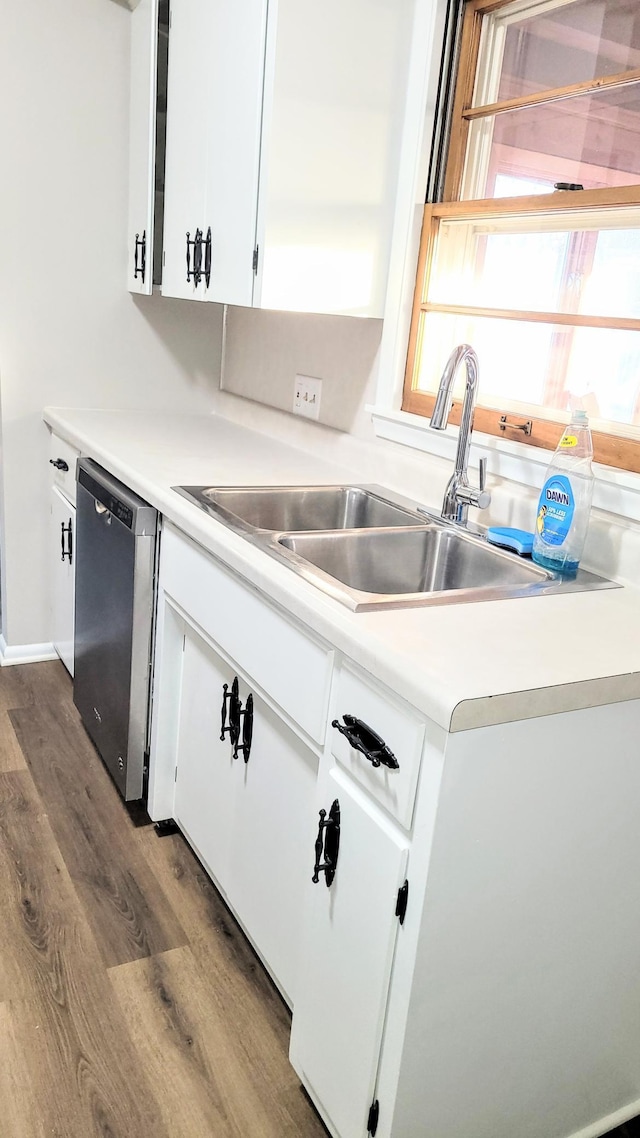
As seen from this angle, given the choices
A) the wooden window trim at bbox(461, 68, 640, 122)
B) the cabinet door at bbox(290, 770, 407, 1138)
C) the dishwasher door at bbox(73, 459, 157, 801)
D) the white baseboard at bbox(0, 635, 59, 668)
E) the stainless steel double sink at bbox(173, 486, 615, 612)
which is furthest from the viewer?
the white baseboard at bbox(0, 635, 59, 668)

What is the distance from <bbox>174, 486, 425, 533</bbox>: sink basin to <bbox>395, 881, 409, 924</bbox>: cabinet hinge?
84 cm

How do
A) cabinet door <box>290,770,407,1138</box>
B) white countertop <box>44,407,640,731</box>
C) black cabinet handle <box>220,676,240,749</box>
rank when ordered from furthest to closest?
black cabinet handle <box>220,676,240,749</box> → cabinet door <box>290,770,407,1138</box> → white countertop <box>44,407,640,731</box>

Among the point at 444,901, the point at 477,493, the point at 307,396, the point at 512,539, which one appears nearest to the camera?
the point at 444,901

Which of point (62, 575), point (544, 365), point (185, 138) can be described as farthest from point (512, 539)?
point (62, 575)

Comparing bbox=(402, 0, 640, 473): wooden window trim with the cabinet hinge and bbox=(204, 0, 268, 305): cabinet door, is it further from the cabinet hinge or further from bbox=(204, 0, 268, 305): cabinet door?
the cabinet hinge

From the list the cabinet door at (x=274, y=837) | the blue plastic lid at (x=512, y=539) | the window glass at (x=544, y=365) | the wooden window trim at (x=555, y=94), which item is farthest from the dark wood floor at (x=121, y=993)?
the wooden window trim at (x=555, y=94)

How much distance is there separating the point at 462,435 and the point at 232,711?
689 mm

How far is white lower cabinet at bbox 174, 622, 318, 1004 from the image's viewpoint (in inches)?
56.2

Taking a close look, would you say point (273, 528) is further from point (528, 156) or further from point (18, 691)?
point (18, 691)

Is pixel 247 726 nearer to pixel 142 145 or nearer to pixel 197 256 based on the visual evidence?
pixel 197 256

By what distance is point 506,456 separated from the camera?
5.56 ft

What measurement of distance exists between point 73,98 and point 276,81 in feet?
3.53

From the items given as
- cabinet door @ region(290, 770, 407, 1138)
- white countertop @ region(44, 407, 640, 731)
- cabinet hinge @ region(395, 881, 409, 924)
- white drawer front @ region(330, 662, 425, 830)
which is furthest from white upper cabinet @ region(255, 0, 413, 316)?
cabinet hinge @ region(395, 881, 409, 924)

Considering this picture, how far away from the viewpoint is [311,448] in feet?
7.98
